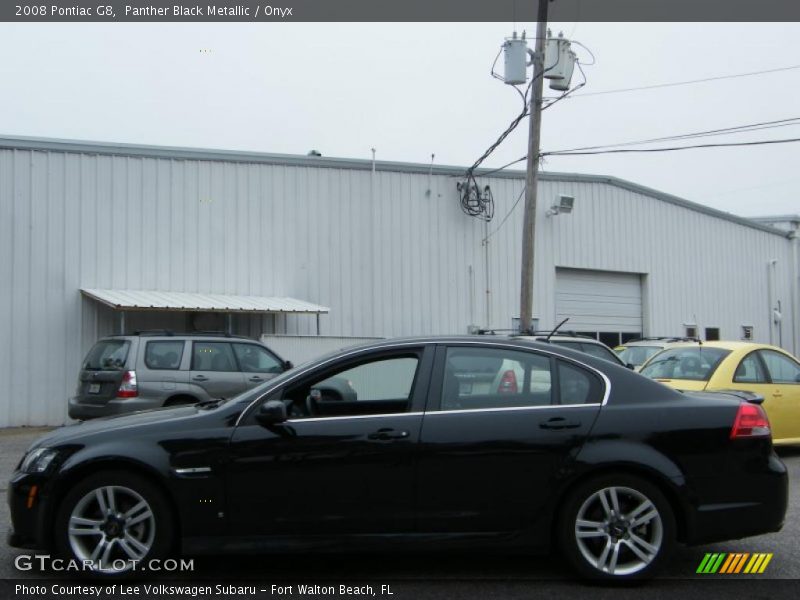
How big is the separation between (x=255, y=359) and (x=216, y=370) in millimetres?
730

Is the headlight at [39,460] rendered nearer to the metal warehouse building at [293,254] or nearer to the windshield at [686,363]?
the windshield at [686,363]

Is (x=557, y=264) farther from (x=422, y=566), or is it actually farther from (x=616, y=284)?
(x=422, y=566)

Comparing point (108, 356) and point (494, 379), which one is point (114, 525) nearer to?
point (494, 379)

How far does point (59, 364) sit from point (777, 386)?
12.8 metres

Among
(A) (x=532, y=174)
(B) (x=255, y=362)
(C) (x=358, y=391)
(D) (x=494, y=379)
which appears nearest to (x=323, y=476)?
(C) (x=358, y=391)

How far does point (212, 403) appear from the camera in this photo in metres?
6.01

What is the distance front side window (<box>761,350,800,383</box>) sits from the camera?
10852 millimetres

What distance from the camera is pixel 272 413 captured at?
5.30 meters

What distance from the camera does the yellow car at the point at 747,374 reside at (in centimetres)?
1041

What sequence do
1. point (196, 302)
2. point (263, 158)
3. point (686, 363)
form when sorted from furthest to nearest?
point (263, 158), point (196, 302), point (686, 363)

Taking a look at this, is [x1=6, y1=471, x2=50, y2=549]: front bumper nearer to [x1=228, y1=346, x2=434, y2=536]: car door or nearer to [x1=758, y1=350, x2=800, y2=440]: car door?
[x1=228, y1=346, x2=434, y2=536]: car door

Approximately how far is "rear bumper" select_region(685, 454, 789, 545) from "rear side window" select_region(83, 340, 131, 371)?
8.84m

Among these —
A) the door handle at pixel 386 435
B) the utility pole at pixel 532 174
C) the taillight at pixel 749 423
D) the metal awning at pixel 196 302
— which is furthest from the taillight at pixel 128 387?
the taillight at pixel 749 423

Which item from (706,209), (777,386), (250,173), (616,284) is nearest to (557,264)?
(616,284)
